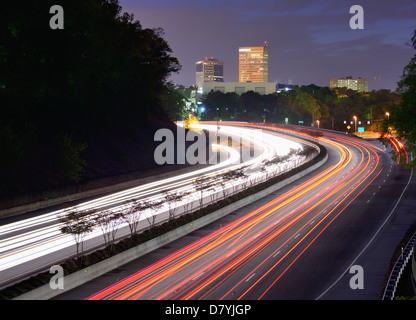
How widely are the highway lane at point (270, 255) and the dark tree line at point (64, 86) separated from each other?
21.4 m

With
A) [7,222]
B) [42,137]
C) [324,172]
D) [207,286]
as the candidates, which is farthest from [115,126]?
[207,286]

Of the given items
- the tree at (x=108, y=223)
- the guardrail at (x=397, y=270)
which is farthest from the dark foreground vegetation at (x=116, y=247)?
the guardrail at (x=397, y=270)

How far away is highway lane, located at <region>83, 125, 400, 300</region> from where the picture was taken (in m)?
23.1

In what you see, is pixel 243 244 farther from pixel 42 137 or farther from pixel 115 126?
pixel 115 126

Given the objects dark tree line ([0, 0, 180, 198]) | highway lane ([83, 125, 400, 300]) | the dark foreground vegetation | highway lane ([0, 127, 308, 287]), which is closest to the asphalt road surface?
highway lane ([83, 125, 400, 300])

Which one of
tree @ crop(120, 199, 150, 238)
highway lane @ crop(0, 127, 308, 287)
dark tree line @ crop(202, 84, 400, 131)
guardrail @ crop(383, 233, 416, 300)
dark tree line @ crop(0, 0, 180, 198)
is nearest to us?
guardrail @ crop(383, 233, 416, 300)

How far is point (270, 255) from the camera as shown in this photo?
2903cm

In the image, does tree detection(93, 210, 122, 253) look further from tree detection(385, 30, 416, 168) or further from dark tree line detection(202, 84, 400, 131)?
dark tree line detection(202, 84, 400, 131)

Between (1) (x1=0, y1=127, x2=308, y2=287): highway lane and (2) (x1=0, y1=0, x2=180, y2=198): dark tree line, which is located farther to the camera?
(2) (x1=0, y1=0, x2=180, y2=198): dark tree line

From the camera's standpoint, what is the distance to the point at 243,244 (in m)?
31.5

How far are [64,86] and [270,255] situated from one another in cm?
3664

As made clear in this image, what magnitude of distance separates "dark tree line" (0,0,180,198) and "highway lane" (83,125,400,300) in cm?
2139

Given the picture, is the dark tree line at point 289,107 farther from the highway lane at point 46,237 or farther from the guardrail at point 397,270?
the guardrail at point 397,270
